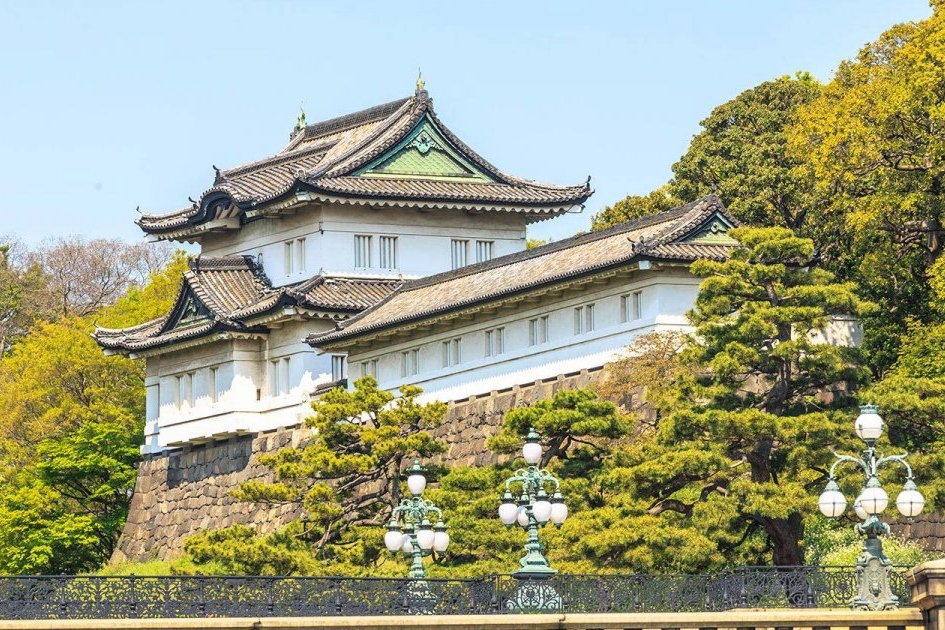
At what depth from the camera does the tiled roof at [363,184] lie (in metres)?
64.2

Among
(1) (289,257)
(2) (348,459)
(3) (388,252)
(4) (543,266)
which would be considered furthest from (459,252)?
(2) (348,459)

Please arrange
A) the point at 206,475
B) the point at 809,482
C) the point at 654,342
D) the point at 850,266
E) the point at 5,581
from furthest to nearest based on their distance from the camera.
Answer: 1. the point at 206,475
2. the point at 850,266
3. the point at 654,342
4. the point at 809,482
5. the point at 5,581

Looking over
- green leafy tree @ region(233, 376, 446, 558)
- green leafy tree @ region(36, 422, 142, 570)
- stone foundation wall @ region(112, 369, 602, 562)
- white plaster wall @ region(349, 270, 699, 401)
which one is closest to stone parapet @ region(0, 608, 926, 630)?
green leafy tree @ region(233, 376, 446, 558)

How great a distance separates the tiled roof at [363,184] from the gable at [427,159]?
14 centimetres

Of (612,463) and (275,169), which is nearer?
(612,463)

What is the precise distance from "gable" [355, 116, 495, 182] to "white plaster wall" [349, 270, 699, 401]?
755cm

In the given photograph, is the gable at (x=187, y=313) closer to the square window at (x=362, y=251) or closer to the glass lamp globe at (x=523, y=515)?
the square window at (x=362, y=251)

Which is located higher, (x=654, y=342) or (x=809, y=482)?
(x=654, y=342)

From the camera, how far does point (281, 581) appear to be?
104ft

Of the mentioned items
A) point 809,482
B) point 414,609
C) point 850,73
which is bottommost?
point 414,609

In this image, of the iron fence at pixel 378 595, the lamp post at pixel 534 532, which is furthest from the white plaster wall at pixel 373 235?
the iron fence at pixel 378 595

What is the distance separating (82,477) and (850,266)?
85.7ft

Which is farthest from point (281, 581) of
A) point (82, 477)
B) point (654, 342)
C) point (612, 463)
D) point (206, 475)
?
point (82, 477)

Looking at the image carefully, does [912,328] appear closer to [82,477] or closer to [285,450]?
[285,450]
